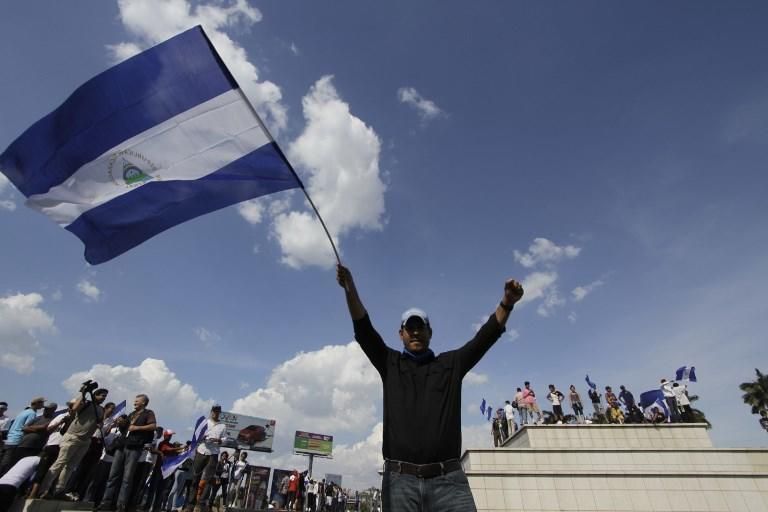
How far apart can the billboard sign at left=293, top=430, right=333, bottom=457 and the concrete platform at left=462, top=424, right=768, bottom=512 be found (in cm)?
3937

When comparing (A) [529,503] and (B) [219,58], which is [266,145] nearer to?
(B) [219,58]

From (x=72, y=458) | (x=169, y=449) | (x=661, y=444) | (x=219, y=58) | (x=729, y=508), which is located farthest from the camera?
(x=661, y=444)

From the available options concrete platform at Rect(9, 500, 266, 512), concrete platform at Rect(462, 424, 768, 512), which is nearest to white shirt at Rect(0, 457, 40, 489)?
concrete platform at Rect(9, 500, 266, 512)

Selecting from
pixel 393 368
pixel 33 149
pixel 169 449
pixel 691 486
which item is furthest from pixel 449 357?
pixel 691 486

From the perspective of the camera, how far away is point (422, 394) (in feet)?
9.55

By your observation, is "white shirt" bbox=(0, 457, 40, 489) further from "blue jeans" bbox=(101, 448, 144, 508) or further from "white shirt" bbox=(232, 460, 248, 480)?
"white shirt" bbox=(232, 460, 248, 480)

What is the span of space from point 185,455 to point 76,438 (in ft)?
14.8

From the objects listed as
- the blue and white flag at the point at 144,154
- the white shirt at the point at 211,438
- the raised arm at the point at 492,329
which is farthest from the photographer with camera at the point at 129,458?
the raised arm at the point at 492,329

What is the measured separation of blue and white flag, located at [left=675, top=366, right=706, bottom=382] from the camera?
733 inches

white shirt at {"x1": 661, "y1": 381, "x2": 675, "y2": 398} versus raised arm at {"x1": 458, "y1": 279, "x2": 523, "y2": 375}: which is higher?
white shirt at {"x1": 661, "y1": 381, "x2": 675, "y2": 398}

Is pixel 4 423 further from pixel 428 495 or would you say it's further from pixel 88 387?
pixel 428 495

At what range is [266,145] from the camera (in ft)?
16.9

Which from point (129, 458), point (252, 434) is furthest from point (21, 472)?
point (252, 434)

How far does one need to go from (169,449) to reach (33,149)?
8.09 metres
